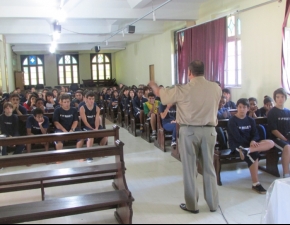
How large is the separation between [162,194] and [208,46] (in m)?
5.81

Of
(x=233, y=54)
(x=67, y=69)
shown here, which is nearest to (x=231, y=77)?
(x=233, y=54)

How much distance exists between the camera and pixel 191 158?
130 inches

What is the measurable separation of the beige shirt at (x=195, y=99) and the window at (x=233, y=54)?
16.8ft

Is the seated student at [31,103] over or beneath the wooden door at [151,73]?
beneath

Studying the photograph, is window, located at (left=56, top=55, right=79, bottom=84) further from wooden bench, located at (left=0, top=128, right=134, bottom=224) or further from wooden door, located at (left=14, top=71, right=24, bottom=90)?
wooden bench, located at (left=0, top=128, right=134, bottom=224)

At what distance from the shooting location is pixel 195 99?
10.5 ft

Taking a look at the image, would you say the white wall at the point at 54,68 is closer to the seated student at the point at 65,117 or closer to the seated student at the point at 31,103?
the seated student at the point at 31,103

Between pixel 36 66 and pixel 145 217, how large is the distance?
20.7m

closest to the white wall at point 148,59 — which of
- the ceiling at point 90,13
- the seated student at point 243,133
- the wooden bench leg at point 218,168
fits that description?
the ceiling at point 90,13

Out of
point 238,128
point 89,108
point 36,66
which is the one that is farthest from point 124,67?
point 238,128

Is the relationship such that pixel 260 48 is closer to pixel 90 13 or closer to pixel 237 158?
pixel 237 158

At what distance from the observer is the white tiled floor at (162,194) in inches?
Result: 131

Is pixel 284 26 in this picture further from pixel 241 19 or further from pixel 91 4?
pixel 91 4

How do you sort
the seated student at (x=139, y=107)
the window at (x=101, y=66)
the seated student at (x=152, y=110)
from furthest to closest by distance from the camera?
the window at (x=101, y=66)
the seated student at (x=139, y=107)
the seated student at (x=152, y=110)
